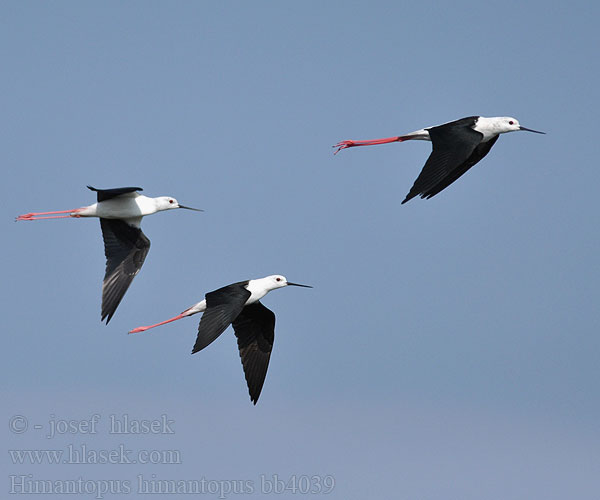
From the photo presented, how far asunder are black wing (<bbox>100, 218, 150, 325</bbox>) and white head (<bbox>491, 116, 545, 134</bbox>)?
562 cm

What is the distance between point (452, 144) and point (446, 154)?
26 centimetres

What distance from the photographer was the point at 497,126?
16438 millimetres

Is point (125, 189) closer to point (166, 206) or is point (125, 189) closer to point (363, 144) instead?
point (166, 206)

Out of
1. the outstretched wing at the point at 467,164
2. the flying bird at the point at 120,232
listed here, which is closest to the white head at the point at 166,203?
the flying bird at the point at 120,232

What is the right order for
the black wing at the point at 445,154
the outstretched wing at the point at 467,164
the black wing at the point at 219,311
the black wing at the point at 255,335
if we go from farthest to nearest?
the black wing at the point at 255,335
the outstretched wing at the point at 467,164
the black wing at the point at 219,311
the black wing at the point at 445,154

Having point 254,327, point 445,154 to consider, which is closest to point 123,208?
point 254,327

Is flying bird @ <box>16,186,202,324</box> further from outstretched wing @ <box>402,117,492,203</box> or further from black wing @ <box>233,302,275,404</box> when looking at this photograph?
outstretched wing @ <box>402,117,492,203</box>

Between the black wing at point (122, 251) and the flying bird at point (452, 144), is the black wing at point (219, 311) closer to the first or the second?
the black wing at point (122, 251)

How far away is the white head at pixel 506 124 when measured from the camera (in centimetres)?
1644

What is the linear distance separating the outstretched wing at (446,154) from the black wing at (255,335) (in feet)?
11.7

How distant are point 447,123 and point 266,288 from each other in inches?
150

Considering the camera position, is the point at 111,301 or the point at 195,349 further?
the point at 111,301

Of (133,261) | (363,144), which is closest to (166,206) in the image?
(133,261)

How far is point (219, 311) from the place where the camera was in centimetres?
1561
